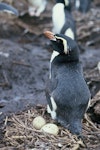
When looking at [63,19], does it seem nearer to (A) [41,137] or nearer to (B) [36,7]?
(B) [36,7]

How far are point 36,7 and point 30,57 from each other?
7.91ft

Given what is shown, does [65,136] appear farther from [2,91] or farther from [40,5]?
[40,5]

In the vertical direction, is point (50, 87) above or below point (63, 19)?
below

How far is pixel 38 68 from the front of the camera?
6543mm

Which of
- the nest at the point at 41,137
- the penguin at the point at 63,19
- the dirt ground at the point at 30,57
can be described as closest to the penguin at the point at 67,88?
the nest at the point at 41,137

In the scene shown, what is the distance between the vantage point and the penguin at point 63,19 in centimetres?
774

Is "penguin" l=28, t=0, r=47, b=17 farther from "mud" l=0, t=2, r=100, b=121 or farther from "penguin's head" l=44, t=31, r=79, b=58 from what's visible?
"penguin's head" l=44, t=31, r=79, b=58

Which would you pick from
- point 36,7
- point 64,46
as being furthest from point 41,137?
point 36,7

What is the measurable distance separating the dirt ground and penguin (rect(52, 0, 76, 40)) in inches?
11.8

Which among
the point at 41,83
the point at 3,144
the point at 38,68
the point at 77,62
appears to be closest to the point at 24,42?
the point at 38,68

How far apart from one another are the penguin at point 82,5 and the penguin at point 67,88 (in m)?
4.96

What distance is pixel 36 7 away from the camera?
29.7ft

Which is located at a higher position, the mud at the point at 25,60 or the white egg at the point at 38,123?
the mud at the point at 25,60

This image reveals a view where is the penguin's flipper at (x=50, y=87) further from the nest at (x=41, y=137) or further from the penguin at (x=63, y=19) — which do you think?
the penguin at (x=63, y=19)
